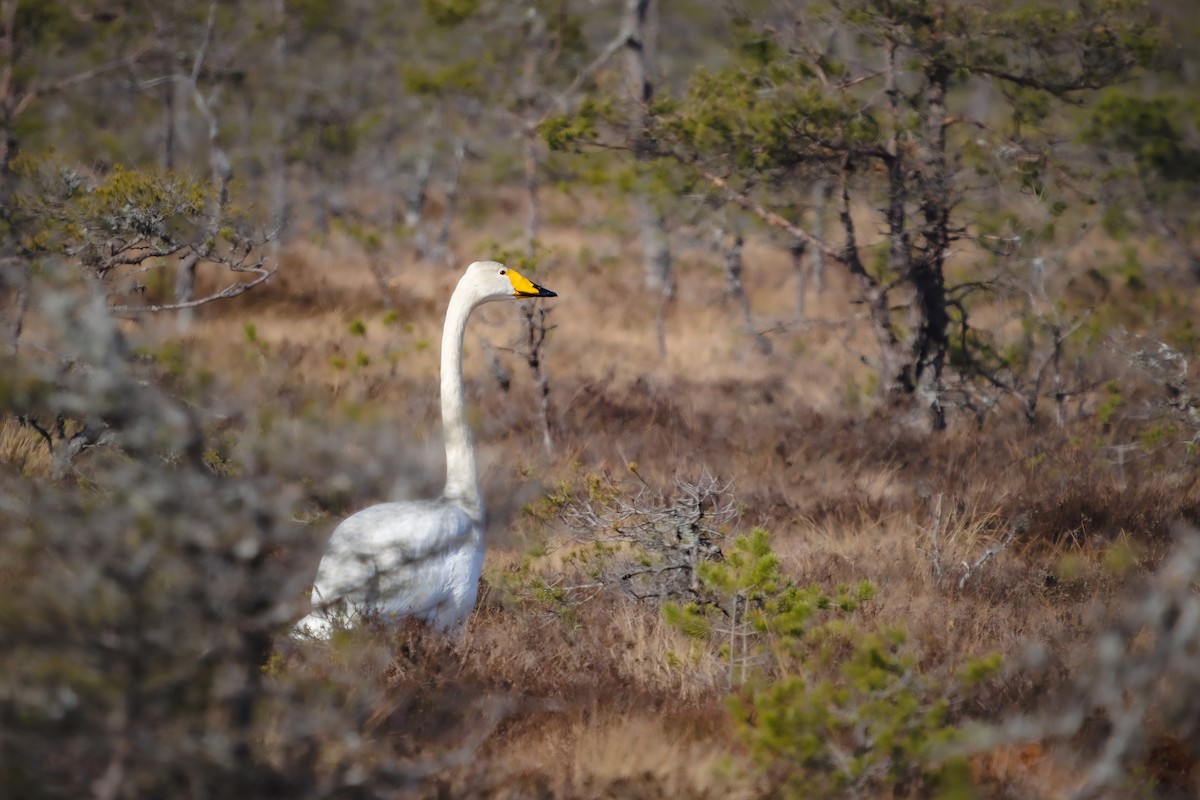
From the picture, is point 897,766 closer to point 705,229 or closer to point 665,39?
point 705,229

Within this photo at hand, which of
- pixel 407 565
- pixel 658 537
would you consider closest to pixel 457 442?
pixel 407 565

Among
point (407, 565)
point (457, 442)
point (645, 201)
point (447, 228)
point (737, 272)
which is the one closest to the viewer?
point (407, 565)

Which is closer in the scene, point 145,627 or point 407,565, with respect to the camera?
point 145,627

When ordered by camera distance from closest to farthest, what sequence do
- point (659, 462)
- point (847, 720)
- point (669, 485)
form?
point (847, 720)
point (669, 485)
point (659, 462)

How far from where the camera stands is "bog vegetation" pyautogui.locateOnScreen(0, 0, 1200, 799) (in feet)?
8.95

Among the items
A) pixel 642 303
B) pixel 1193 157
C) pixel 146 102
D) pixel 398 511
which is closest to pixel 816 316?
pixel 642 303

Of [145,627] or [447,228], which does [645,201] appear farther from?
[145,627]

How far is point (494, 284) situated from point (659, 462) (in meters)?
2.71

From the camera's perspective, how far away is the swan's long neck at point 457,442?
4684 mm

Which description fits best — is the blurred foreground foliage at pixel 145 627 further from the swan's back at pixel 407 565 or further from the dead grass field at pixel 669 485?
the swan's back at pixel 407 565

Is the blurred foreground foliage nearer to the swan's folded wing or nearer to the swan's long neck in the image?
the swan's folded wing

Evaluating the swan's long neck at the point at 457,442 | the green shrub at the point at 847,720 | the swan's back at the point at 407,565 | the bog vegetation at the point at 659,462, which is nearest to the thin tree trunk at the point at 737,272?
the bog vegetation at the point at 659,462

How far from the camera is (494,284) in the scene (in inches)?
204

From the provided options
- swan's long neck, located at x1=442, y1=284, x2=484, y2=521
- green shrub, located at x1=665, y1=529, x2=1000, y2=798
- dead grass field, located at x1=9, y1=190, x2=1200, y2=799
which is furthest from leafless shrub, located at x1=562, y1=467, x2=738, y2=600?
green shrub, located at x1=665, y1=529, x2=1000, y2=798
